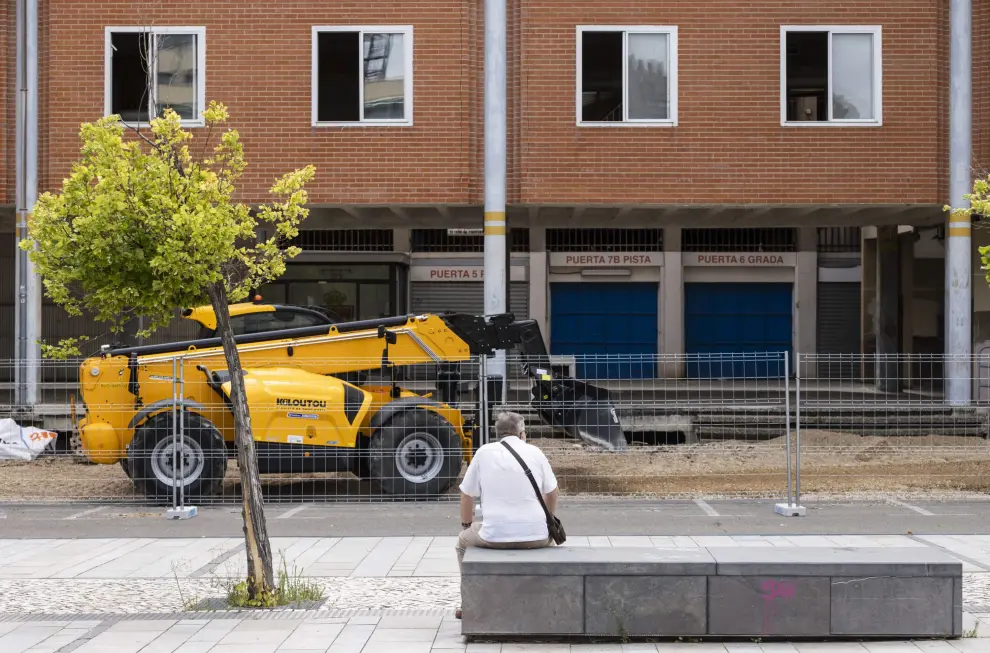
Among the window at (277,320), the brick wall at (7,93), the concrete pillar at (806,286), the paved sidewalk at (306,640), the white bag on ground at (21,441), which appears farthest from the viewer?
the concrete pillar at (806,286)

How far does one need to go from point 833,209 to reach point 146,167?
14.3m

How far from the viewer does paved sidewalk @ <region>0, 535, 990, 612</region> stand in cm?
834

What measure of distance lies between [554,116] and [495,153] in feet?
3.53

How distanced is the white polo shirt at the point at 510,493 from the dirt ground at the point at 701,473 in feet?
22.3

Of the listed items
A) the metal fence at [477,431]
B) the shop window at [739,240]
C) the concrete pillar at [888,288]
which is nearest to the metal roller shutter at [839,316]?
the shop window at [739,240]

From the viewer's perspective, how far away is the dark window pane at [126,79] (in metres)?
18.8

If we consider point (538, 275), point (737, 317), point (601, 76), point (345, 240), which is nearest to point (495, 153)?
point (601, 76)

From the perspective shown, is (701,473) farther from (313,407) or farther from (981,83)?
(981,83)

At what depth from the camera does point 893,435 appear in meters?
16.7

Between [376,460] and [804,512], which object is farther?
[376,460]

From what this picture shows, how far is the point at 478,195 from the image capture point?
18797mm

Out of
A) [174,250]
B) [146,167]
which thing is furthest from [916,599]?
[146,167]

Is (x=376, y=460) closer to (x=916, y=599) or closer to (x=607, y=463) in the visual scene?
(x=607, y=463)

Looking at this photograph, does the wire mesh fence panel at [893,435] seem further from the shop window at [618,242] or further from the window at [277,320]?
the shop window at [618,242]
